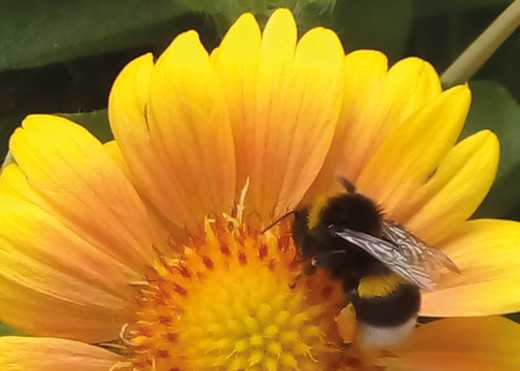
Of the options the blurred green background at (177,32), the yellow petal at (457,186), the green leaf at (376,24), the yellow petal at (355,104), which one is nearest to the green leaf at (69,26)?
the blurred green background at (177,32)

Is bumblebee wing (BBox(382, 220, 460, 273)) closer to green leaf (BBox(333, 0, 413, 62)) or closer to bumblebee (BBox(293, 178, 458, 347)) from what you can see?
bumblebee (BBox(293, 178, 458, 347))

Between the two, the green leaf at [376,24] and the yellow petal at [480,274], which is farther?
the green leaf at [376,24]

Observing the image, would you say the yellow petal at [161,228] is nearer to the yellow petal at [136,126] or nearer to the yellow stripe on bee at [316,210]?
the yellow petal at [136,126]

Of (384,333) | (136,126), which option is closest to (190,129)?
(136,126)

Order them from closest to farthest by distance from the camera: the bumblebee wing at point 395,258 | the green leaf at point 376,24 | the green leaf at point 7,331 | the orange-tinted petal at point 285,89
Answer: the bumblebee wing at point 395,258 < the orange-tinted petal at point 285,89 < the green leaf at point 7,331 < the green leaf at point 376,24

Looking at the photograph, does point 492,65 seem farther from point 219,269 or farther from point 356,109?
point 219,269
